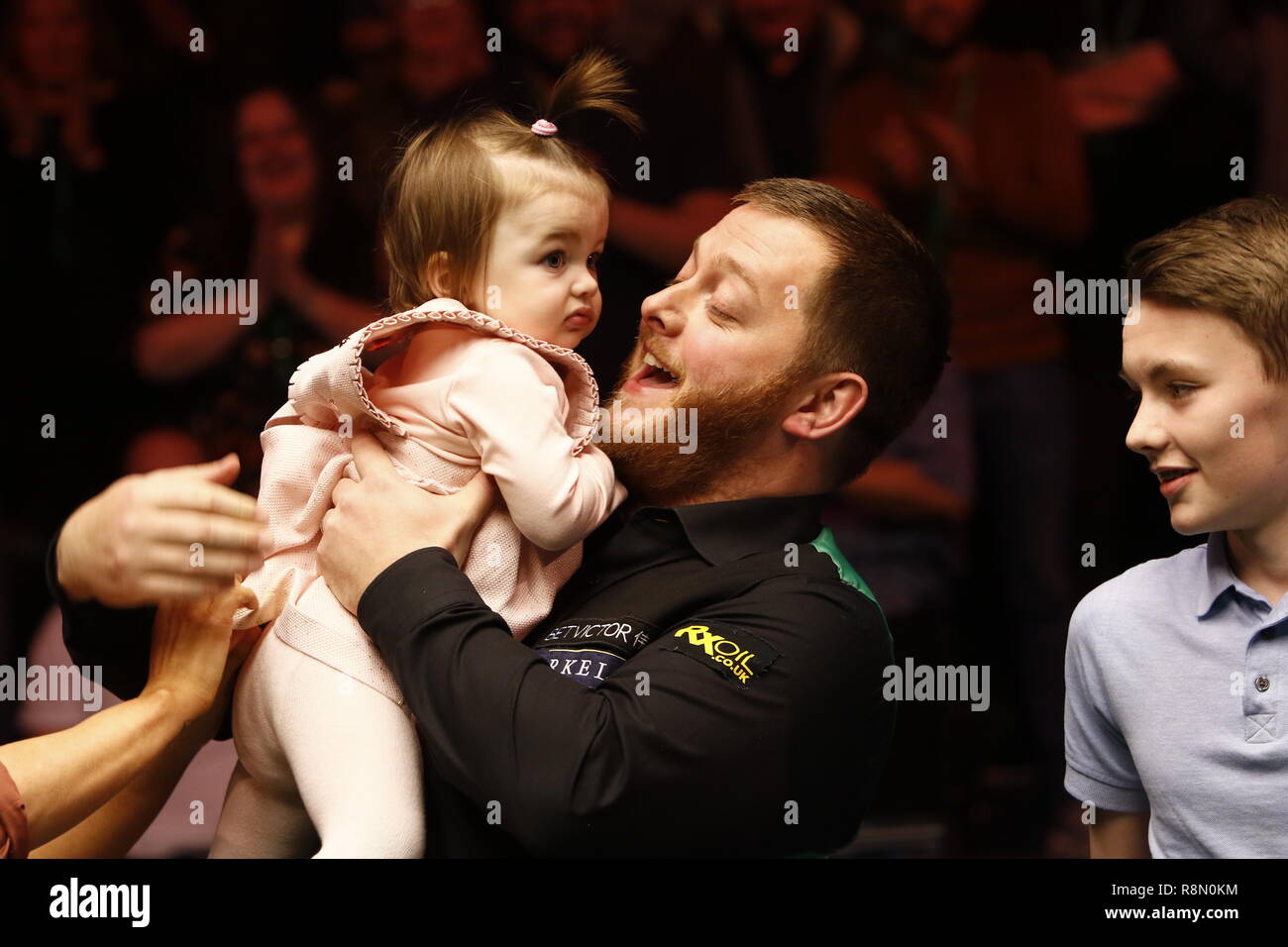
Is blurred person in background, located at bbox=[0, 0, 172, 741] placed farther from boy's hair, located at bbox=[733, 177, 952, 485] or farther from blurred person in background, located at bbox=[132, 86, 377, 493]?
boy's hair, located at bbox=[733, 177, 952, 485]

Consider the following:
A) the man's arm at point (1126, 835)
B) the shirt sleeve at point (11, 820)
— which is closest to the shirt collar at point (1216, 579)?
the man's arm at point (1126, 835)

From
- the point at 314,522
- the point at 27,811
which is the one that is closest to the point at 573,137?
the point at 314,522

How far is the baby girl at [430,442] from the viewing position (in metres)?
1.94

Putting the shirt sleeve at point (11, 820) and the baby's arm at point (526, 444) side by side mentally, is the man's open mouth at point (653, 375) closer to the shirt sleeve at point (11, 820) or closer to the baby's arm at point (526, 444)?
the baby's arm at point (526, 444)

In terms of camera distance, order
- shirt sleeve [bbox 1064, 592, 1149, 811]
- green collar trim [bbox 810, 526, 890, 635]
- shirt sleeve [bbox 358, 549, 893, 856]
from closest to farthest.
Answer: shirt sleeve [bbox 358, 549, 893, 856] → shirt sleeve [bbox 1064, 592, 1149, 811] → green collar trim [bbox 810, 526, 890, 635]

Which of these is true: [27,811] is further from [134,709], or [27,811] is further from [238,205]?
[238,205]

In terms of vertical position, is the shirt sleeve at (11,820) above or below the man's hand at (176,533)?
below

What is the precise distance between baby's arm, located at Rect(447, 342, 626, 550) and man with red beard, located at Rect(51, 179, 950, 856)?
0.09 m

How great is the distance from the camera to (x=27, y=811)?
6.30 ft

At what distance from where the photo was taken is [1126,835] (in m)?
2.05

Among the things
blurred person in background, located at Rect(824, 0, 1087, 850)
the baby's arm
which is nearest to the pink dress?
the baby's arm

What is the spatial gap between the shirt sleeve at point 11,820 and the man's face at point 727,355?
957 millimetres

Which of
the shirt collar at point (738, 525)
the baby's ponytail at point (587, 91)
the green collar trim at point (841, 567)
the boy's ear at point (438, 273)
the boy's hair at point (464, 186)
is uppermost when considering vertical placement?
the baby's ponytail at point (587, 91)

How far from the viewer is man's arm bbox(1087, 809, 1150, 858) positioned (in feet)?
6.72
